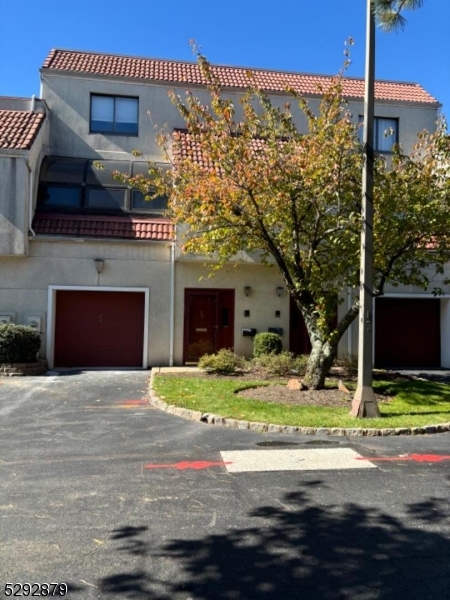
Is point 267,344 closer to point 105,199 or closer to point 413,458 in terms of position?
point 105,199

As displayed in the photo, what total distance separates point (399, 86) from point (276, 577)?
2143 centimetres

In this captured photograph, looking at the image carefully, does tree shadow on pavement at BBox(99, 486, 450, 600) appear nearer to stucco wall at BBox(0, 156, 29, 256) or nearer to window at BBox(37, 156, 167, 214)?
stucco wall at BBox(0, 156, 29, 256)

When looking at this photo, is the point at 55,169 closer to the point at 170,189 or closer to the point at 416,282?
the point at 170,189

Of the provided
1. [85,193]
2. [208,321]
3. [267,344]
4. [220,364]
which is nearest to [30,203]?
[85,193]

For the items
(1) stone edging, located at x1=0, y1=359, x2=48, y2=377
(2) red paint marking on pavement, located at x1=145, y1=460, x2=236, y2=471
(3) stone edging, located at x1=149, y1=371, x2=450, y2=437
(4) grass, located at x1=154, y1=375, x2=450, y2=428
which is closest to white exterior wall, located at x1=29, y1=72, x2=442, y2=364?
(1) stone edging, located at x1=0, y1=359, x2=48, y2=377

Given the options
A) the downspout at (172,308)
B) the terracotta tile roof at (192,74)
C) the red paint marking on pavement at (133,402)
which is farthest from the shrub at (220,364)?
the terracotta tile roof at (192,74)

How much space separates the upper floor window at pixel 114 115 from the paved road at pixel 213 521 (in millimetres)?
12764

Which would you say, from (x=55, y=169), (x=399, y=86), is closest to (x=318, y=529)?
(x=55, y=169)

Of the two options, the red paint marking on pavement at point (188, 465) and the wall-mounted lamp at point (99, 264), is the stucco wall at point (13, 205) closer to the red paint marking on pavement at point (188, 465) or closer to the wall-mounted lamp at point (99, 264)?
the wall-mounted lamp at point (99, 264)

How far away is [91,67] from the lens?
17203 millimetres

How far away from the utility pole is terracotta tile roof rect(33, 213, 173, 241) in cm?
733

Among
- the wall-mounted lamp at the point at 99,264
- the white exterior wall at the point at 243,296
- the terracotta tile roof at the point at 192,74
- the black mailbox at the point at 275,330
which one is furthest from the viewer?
the terracotta tile roof at the point at 192,74

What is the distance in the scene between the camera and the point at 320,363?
1091cm

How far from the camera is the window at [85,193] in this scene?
49.1 feet
